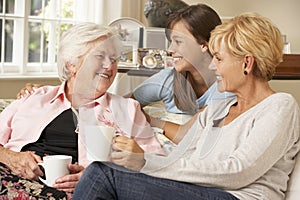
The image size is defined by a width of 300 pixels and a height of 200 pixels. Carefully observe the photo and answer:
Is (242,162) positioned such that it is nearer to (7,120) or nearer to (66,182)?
(66,182)

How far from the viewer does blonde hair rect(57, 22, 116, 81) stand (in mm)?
2188

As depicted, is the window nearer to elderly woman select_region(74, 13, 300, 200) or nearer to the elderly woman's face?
the elderly woman's face

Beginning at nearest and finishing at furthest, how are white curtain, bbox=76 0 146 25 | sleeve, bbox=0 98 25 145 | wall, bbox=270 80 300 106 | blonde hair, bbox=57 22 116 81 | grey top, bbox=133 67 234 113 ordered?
grey top, bbox=133 67 234 113 < blonde hair, bbox=57 22 116 81 < sleeve, bbox=0 98 25 145 < wall, bbox=270 80 300 106 < white curtain, bbox=76 0 146 25

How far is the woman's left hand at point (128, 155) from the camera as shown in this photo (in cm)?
170

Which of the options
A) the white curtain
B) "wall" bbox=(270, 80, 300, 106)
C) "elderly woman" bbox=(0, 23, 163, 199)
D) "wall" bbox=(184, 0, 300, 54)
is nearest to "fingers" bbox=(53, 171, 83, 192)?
"elderly woman" bbox=(0, 23, 163, 199)

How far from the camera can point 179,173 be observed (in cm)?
174

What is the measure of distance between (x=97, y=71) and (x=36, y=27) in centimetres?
198

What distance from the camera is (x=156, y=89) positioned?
2223 mm

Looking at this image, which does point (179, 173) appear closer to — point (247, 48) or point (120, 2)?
point (247, 48)

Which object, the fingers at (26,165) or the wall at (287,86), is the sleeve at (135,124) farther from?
the wall at (287,86)

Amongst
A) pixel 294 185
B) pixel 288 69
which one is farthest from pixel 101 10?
pixel 294 185

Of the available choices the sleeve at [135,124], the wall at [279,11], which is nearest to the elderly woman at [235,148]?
the sleeve at [135,124]

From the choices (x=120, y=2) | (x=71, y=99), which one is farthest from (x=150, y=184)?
(x=120, y=2)

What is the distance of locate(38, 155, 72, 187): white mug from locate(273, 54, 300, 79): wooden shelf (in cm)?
105
